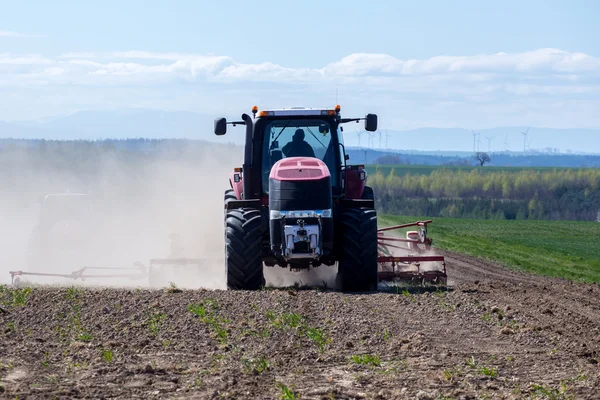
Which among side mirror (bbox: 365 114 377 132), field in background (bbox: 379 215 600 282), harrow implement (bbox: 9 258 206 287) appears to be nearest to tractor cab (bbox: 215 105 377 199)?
side mirror (bbox: 365 114 377 132)

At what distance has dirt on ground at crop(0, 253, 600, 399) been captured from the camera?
7848 mm

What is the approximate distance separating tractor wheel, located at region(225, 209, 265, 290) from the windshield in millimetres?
1206

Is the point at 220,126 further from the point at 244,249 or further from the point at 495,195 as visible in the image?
the point at 495,195

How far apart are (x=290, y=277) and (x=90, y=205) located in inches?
337

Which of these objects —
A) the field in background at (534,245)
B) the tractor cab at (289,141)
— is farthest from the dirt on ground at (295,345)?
the field in background at (534,245)

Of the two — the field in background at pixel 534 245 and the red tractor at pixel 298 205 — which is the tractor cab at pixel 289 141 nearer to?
the red tractor at pixel 298 205

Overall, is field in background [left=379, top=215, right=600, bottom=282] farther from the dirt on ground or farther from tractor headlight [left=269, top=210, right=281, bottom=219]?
the dirt on ground

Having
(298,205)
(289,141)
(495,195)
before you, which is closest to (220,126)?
(289,141)

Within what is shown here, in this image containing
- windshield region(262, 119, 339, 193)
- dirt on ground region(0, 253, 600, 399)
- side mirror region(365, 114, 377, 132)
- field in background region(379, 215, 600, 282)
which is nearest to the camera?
dirt on ground region(0, 253, 600, 399)

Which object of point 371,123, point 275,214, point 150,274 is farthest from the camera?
point 150,274

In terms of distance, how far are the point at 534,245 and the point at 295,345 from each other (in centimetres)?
3082

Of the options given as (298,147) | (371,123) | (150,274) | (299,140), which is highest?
(371,123)

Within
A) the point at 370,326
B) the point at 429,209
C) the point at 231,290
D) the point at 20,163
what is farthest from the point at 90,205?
the point at 429,209

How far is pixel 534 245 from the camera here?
38781mm
